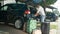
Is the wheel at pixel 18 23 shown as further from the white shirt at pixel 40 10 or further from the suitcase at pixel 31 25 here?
the white shirt at pixel 40 10

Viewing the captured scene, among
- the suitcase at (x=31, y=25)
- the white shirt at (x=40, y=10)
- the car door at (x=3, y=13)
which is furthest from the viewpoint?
the car door at (x=3, y=13)

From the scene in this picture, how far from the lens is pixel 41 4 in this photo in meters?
11.1

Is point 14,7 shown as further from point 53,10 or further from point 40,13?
point 53,10

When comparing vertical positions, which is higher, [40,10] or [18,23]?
[40,10]

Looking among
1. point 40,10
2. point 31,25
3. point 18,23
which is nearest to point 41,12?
point 40,10

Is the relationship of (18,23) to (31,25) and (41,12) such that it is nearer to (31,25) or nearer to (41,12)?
(31,25)

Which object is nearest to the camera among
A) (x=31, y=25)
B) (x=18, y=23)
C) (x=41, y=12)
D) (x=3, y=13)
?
(x=31, y=25)

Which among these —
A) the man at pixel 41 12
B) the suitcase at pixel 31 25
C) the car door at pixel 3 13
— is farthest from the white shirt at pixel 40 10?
the car door at pixel 3 13

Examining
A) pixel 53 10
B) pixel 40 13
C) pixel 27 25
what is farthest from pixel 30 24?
pixel 53 10

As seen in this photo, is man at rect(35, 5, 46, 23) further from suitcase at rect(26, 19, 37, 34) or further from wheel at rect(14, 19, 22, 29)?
wheel at rect(14, 19, 22, 29)

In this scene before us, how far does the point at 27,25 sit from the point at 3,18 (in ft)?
6.53

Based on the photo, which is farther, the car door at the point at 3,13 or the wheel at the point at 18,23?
the car door at the point at 3,13

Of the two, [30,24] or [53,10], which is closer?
[30,24]

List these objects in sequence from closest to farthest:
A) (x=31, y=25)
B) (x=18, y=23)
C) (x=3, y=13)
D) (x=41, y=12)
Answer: (x=31, y=25) < (x=41, y=12) < (x=18, y=23) < (x=3, y=13)
